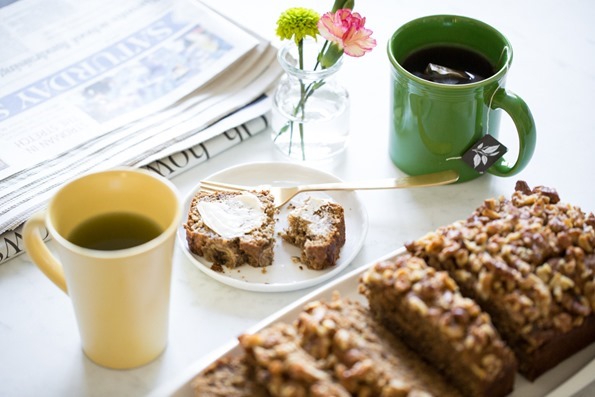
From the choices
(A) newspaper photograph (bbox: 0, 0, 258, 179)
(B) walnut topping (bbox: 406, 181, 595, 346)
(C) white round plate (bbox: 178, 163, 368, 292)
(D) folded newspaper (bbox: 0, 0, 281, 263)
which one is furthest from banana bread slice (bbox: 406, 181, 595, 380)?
(A) newspaper photograph (bbox: 0, 0, 258, 179)

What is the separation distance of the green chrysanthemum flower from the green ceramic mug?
6.3 inches

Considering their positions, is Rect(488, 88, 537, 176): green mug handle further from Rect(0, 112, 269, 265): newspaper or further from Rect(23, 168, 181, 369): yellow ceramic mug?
Rect(23, 168, 181, 369): yellow ceramic mug

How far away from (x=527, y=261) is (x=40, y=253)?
718 mm

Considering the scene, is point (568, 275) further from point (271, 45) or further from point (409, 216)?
point (271, 45)

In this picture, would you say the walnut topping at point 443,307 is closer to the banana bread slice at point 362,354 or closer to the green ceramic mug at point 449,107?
the banana bread slice at point 362,354

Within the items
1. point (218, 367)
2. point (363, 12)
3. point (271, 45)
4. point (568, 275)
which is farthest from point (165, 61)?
point (568, 275)

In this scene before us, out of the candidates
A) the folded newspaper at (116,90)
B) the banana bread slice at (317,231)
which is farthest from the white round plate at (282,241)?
the folded newspaper at (116,90)

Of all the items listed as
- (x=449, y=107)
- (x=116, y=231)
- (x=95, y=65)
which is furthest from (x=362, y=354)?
(x=95, y=65)

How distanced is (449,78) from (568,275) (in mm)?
503

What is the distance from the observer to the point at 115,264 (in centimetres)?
105

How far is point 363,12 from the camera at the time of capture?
205 centimetres

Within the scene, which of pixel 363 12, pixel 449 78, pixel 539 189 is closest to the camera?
pixel 539 189

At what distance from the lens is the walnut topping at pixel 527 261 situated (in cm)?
109

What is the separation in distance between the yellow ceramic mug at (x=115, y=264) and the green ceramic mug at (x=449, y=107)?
561 mm
